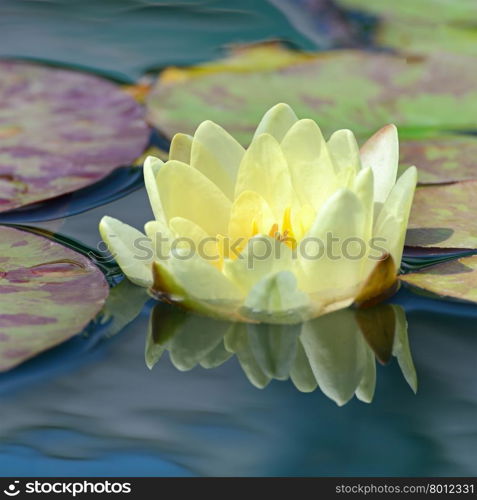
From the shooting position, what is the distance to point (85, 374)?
5.41 ft

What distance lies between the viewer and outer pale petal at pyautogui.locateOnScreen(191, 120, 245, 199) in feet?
6.16

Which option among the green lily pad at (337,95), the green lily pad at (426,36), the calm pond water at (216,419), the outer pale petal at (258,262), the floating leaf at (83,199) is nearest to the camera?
the calm pond water at (216,419)

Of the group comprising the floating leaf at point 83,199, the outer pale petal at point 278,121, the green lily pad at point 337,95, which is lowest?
the floating leaf at point 83,199

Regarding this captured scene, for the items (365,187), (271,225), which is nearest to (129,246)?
(271,225)

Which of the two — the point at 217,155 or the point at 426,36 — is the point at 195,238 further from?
the point at 426,36

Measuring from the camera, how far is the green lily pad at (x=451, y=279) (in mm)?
1821

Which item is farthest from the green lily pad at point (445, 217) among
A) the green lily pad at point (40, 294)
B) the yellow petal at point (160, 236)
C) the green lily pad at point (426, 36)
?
the green lily pad at point (426, 36)

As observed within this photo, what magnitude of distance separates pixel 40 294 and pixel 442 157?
1.28 metres

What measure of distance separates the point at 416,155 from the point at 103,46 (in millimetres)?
1656

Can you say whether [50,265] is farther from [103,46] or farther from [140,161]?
[103,46]

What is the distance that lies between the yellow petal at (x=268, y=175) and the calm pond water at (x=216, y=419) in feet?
1.32

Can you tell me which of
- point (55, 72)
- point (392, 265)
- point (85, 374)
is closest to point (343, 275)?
point (392, 265)

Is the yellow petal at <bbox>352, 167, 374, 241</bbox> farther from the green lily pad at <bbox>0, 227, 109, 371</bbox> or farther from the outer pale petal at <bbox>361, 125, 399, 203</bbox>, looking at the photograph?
the green lily pad at <bbox>0, 227, 109, 371</bbox>

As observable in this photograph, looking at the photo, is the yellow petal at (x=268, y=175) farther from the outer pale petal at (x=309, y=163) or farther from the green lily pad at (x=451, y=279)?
the green lily pad at (x=451, y=279)
